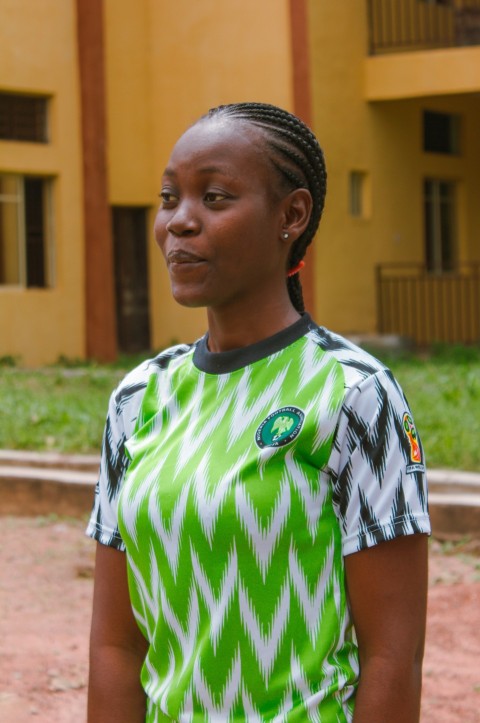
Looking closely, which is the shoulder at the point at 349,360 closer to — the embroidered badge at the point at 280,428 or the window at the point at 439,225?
the embroidered badge at the point at 280,428

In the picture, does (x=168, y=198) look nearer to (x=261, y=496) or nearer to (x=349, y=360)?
(x=349, y=360)

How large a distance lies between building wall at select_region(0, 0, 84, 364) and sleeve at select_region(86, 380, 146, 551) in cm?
1378

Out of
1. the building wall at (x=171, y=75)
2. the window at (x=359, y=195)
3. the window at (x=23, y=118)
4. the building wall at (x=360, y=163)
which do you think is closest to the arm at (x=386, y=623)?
the window at (x=23, y=118)

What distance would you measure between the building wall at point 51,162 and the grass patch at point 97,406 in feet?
3.10

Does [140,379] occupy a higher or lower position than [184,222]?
lower

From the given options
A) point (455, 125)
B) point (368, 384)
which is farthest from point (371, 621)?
point (455, 125)

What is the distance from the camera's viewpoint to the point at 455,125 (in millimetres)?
19812

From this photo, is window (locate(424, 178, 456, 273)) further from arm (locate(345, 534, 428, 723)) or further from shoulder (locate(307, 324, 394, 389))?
arm (locate(345, 534, 428, 723))

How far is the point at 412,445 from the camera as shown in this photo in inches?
73.6

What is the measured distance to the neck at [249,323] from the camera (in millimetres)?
1999

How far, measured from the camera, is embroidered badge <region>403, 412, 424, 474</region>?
1.86 m

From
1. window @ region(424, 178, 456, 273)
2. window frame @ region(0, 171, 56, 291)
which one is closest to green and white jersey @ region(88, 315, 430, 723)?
window frame @ region(0, 171, 56, 291)

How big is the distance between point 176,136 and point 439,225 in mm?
4455

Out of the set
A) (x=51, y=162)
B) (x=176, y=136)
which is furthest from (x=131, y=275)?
(x=51, y=162)
